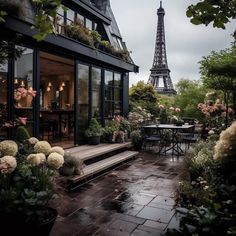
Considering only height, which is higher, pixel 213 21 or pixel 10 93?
pixel 213 21

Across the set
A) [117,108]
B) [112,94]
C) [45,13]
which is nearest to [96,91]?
[112,94]

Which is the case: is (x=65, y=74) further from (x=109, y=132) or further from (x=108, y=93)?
(x=109, y=132)

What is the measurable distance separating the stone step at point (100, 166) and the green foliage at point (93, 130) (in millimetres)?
975

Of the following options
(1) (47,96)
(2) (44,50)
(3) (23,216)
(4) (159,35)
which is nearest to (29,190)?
(3) (23,216)

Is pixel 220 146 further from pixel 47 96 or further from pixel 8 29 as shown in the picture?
pixel 47 96

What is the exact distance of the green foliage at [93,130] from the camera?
8258 mm

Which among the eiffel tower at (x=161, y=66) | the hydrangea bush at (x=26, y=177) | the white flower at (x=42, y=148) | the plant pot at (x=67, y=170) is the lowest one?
the plant pot at (x=67, y=170)

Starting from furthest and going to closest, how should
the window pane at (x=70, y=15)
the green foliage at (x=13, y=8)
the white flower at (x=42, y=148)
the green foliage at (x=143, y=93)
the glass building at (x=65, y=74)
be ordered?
the green foliage at (x=143, y=93)
the window pane at (x=70, y=15)
the glass building at (x=65, y=74)
the green foliage at (x=13, y=8)
the white flower at (x=42, y=148)

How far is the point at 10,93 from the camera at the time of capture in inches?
224

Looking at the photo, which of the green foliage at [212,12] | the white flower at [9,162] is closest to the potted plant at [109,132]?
the white flower at [9,162]

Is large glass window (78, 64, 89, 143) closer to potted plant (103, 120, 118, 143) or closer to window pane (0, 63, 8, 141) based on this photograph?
potted plant (103, 120, 118, 143)

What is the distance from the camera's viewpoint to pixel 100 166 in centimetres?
625

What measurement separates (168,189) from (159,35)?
31749 millimetres

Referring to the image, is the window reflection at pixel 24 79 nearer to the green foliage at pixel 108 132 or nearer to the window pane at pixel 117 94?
the green foliage at pixel 108 132
